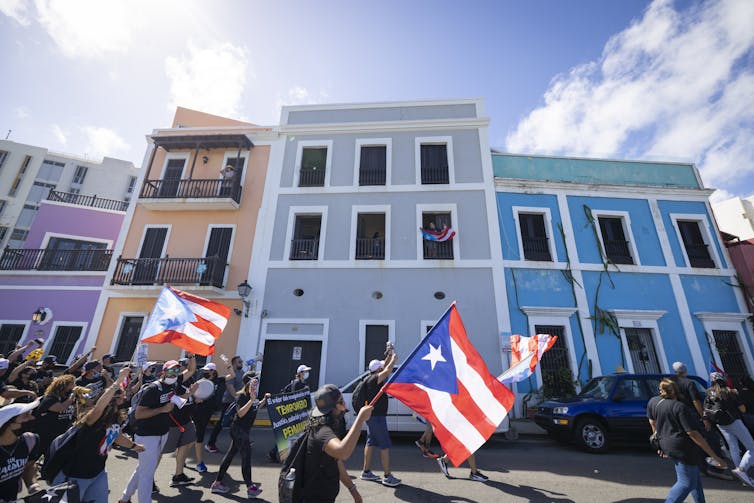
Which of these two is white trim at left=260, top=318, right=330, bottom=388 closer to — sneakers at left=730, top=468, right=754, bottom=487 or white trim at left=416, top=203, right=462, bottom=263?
white trim at left=416, top=203, right=462, bottom=263

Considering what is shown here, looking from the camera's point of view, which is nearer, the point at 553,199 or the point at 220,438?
the point at 220,438

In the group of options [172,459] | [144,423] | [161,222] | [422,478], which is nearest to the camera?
[144,423]

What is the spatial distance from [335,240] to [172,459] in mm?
8284

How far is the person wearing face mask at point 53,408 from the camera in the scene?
4.15m

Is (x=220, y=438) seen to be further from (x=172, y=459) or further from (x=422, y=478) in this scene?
(x=422, y=478)

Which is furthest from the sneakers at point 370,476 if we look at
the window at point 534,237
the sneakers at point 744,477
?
the window at point 534,237

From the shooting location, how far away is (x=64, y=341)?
13.0m

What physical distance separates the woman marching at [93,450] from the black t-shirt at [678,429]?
6125 mm

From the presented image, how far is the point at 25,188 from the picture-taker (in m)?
34.1

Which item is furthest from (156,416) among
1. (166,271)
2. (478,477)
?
(166,271)

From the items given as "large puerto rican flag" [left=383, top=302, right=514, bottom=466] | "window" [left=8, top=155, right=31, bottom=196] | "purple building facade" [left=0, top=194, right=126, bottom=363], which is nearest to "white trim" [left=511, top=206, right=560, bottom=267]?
"large puerto rican flag" [left=383, top=302, right=514, bottom=466]

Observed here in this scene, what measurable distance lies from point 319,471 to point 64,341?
15.7 metres

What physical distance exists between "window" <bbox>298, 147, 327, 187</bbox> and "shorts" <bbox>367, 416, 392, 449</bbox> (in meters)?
10.6

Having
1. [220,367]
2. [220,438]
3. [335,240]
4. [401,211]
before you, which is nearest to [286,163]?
[335,240]
